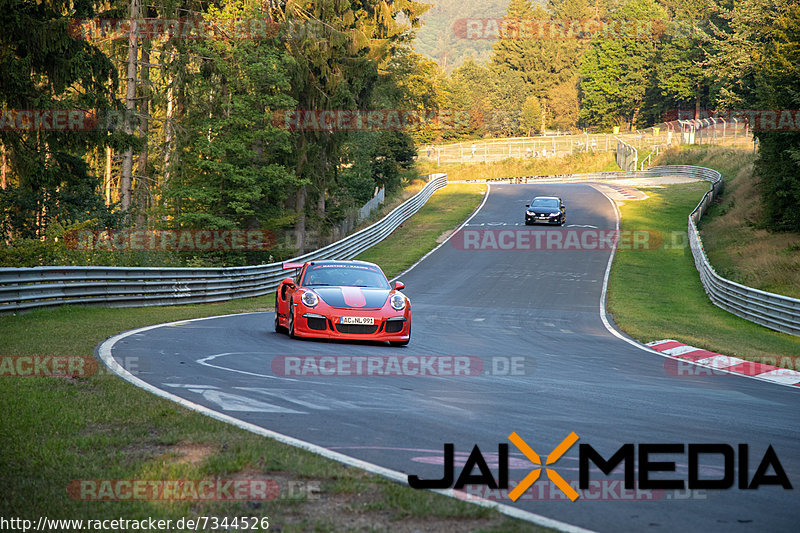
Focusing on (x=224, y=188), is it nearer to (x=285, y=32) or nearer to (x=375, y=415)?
(x=285, y=32)

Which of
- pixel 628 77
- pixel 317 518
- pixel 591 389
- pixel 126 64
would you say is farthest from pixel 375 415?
pixel 628 77

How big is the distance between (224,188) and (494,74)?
138908 mm

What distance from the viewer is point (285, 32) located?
3356 centimetres

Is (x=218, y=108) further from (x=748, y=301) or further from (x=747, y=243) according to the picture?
(x=747, y=243)

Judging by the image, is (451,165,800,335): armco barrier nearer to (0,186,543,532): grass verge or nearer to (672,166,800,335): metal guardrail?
(672,166,800,335): metal guardrail

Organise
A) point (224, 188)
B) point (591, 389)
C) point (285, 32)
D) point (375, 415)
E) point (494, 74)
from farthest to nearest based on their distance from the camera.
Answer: point (494, 74)
point (285, 32)
point (224, 188)
point (591, 389)
point (375, 415)

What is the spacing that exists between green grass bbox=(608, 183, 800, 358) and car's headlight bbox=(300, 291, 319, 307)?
7.34 metres

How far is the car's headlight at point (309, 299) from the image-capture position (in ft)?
41.1

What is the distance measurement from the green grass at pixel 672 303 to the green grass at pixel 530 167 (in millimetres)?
38997

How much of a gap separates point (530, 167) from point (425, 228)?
1859 inches

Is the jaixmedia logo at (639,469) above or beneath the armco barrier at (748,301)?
above

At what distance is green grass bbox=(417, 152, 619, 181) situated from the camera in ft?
290

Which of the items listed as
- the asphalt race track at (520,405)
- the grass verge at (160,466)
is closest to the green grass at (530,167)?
the asphalt race track at (520,405)

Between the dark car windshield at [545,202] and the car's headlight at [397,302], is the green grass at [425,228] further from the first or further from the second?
the car's headlight at [397,302]
